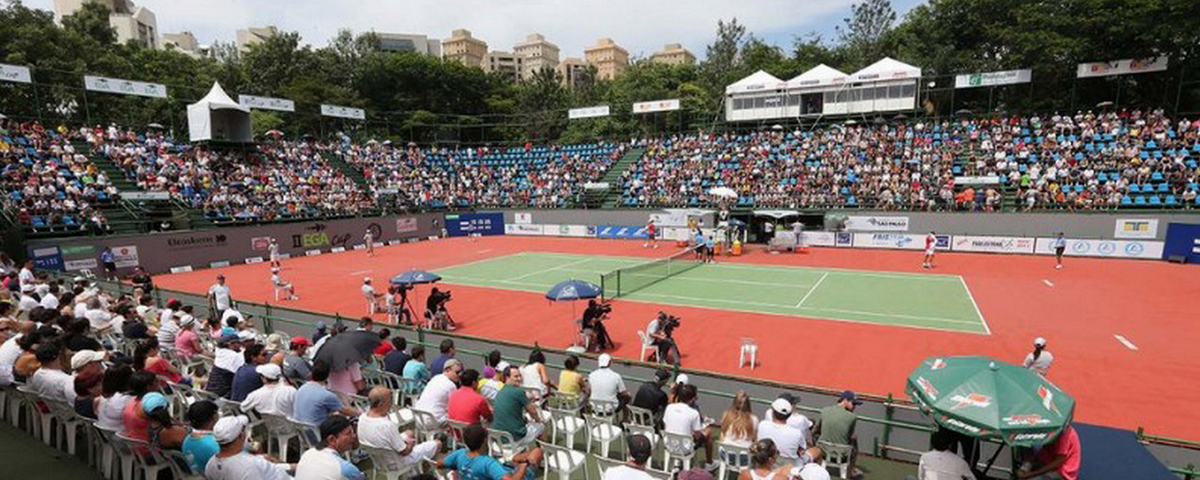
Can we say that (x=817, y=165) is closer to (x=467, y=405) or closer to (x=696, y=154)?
(x=696, y=154)

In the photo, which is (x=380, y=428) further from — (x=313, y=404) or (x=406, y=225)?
(x=406, y=225)

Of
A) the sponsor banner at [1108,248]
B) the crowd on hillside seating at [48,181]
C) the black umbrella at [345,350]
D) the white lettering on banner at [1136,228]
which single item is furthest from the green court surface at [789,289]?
the crowd on hillside seating at [48,181]

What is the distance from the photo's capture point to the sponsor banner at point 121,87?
34031 millimetres

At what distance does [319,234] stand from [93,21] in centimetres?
5526

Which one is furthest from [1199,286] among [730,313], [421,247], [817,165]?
[421,247]

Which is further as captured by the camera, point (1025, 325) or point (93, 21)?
point (93, 21)

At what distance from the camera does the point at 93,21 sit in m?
66.4

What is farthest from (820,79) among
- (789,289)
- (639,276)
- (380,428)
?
(380,428)

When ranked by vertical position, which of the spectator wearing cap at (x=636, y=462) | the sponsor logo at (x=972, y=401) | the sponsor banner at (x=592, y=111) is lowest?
the spectator wearing cap at (x=636, y=462)

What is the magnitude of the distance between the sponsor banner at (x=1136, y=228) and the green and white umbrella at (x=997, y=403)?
30907mm

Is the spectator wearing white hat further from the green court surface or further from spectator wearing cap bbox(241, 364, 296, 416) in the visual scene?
spectator wearing cap bbox(241, 364, 296, 416)

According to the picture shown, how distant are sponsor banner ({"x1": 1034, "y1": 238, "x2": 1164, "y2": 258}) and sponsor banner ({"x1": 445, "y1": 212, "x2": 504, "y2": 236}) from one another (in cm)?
3585

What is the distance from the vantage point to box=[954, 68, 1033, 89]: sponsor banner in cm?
4125

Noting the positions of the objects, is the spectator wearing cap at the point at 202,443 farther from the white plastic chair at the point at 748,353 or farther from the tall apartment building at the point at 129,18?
the tall apartment building at the point at 129,18
